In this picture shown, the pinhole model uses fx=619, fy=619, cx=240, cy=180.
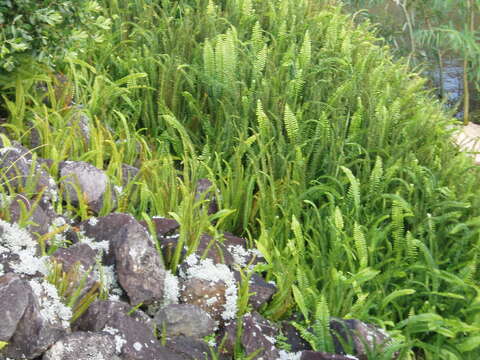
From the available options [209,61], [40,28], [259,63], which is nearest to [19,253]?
[40,28]

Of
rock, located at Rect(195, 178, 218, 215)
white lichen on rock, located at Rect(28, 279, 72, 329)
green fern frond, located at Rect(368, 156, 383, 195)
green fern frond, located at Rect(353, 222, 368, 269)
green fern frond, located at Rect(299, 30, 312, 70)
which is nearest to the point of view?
white lichen on rock, located at Rect(28, 279, 72, 329)

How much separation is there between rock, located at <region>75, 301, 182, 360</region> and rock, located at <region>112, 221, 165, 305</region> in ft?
0.42

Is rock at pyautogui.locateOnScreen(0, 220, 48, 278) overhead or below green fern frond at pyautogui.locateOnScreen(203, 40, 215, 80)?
below

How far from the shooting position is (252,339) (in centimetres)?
247

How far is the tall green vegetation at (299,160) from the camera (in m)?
2.91

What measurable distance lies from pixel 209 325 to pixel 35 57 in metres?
1.69

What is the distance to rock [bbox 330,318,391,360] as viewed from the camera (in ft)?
8.16

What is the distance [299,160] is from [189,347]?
4.66ft

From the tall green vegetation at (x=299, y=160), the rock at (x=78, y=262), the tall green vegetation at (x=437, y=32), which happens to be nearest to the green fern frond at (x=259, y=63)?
the tall green vegetation at (x=299, y=160)

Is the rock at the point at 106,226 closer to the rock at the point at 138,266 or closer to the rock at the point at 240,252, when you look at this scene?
the rock at the point at 138,266

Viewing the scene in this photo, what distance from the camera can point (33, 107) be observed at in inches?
139

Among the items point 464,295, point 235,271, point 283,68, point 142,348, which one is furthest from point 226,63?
point 142,348

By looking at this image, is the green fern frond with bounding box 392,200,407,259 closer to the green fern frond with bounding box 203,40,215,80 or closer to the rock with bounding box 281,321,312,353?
the rock with bounding box 281,321,312,353

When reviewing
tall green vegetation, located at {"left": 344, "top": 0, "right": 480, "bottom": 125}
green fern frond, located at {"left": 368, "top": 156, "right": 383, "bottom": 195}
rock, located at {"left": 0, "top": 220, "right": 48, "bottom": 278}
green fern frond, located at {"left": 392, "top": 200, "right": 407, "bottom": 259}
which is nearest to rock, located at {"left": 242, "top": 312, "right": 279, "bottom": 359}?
rock, located at {"left": 0, "top": 220, "right": 48, "bottom": 278}
